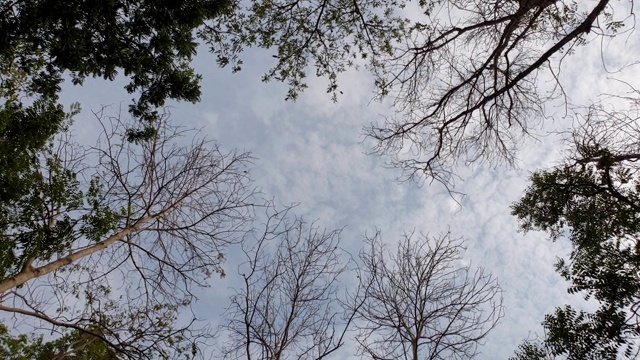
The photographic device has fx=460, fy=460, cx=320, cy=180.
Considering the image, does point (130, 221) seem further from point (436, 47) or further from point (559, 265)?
point (559, 265)

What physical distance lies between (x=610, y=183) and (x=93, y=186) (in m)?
7.24

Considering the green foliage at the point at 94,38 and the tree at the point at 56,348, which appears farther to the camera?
the tree at the point at 56,348

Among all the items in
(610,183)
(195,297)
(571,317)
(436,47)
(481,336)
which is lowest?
(571,317)

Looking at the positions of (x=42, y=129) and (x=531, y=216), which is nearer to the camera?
(x=42, y=129)

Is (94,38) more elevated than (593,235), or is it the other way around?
(94,38)

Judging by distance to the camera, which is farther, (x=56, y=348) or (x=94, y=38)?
(x=56, y=348)

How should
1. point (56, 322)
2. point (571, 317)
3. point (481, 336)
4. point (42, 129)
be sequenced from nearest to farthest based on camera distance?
point (571, 317), point (56, 322), point (42, 129), point (481, 336)

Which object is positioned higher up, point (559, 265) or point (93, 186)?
point (93, 186)

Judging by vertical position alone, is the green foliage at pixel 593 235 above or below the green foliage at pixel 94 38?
below

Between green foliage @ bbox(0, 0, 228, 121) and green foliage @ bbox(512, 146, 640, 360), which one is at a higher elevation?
green foliage @ bbox(0, 0, 228, 121)

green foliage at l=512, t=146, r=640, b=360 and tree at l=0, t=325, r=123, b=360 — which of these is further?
tree at l=0, t=325, r=123, b=360

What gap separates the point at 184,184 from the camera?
8555 mm

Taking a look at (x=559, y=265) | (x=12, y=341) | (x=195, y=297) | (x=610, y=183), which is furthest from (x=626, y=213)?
(x=12, y=341)

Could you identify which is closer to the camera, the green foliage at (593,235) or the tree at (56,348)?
the green foliage at (593,235)
